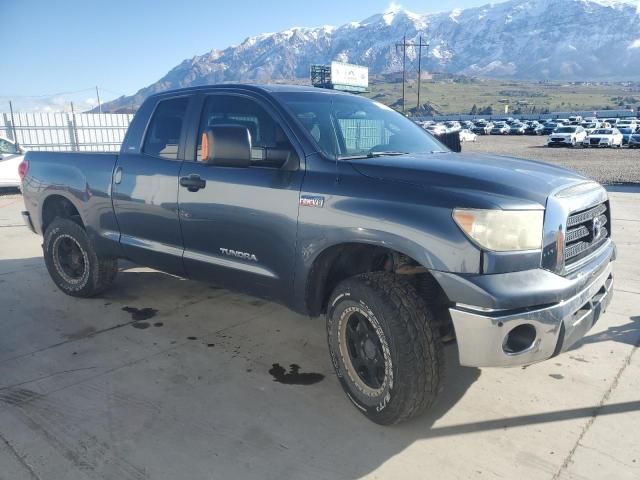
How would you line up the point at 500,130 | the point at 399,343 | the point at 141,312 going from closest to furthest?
the point at 399,343 < the point at 141,312 < the point at 500,130

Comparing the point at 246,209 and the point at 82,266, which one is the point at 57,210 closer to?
the point at 82,266

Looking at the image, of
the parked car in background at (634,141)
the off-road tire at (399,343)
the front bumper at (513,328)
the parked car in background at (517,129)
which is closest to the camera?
the front bumper at (513,328)

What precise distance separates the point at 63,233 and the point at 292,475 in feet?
11.9

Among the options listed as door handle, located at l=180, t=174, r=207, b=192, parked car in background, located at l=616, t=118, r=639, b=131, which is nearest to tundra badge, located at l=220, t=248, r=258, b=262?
door handle, located at l=180, t=174, r=207, b=192

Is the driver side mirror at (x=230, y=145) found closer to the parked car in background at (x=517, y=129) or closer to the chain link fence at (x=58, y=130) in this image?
the chain link fence at (x=58, y=130)

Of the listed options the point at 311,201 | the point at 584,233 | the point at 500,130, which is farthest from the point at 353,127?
the point at 500,130

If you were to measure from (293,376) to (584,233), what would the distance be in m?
2.07

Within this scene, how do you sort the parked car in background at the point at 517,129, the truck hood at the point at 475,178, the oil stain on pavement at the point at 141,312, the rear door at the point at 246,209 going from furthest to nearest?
the parked car in background at the point at 517,129 < the oil stain on pavement at the point at 141,312 < the rear door at the point at 246,209 < the truck hood at the point at 475,178

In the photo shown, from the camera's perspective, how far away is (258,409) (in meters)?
3.26

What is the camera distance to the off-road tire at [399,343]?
280 cm

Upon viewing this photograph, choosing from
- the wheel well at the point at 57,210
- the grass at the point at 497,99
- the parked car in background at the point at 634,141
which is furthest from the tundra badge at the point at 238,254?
the grass at the point at 497,99

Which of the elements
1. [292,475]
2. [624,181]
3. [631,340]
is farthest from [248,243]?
[624,181]

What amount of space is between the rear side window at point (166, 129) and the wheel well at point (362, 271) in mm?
1617

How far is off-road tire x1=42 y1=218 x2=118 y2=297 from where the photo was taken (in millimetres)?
5031
